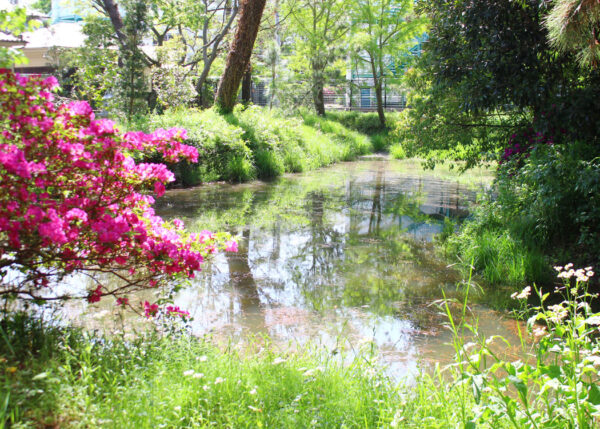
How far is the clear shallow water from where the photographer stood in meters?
4.55

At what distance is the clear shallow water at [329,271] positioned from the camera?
455cm

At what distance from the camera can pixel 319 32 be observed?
25.2 metres

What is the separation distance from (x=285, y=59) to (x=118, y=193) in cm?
2311

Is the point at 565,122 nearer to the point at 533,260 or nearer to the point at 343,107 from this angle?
the point at 533,260

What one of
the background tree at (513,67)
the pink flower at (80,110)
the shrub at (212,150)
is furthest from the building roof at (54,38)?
the pink flower at (80,110)

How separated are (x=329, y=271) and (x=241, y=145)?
783cm

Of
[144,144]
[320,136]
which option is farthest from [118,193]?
[320,136]

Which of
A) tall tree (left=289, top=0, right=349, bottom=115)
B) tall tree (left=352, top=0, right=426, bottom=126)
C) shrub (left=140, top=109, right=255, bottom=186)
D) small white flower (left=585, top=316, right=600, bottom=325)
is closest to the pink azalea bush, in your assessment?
small white flower (left=585, top=316, right=600, bottom=325)

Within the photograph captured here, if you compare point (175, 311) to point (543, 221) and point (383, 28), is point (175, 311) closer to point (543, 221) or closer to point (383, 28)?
point (543, 221)

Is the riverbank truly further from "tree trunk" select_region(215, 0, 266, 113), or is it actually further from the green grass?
the green grass

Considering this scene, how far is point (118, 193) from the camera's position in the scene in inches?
138

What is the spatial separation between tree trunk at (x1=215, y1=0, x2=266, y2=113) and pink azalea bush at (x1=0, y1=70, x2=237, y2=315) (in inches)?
439

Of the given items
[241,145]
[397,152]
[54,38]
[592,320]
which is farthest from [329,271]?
[54,38]

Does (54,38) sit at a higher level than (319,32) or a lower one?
lower
